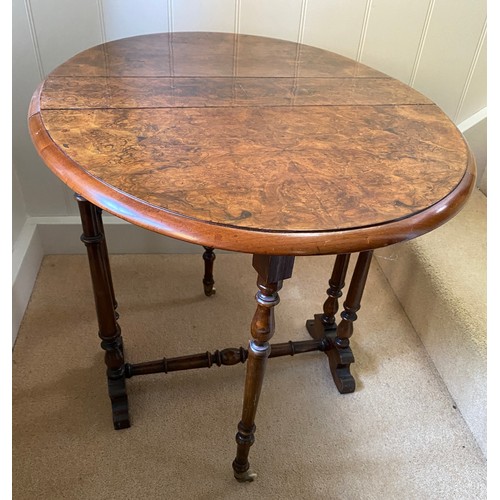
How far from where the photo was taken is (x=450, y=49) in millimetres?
1466

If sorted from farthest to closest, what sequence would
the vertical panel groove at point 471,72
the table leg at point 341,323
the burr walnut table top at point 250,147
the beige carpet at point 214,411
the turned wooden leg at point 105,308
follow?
the vertical panel groove at point 471,72
the table leg at point 341,323
the beige carpet at point 214,411
the turned wooden leg at point 105,308
the burr walnut table top at point 250,147

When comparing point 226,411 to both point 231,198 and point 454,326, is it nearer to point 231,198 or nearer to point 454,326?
point 454,326

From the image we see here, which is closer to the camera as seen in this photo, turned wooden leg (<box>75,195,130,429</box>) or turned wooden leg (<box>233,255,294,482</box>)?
turned wooden leg (<box>233,255,294,482</box>)

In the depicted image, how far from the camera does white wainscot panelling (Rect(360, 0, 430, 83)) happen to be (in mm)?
1372

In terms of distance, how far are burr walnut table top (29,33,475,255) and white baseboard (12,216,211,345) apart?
26.4 inches

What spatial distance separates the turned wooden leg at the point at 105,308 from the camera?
1027 millimetres

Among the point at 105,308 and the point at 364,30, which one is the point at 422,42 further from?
the point at 105,308

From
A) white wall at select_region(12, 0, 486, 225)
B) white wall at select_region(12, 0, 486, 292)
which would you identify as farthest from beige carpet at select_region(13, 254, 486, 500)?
white wall at select_region(12, 0, 486, 225)

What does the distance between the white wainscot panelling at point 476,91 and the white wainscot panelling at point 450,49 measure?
0.07 ft

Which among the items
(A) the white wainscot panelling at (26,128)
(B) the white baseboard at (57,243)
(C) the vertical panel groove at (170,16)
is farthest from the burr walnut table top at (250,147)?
(B) the white baseboard at (57,243)

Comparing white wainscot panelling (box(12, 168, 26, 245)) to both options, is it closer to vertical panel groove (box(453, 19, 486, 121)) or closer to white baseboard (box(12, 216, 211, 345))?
white baseboard (box(12, 216, 211, 345))

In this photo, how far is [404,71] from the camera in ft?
4.88

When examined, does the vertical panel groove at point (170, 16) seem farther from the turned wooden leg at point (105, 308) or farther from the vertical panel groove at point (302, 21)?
the turned wooden leg at point (105, 308)

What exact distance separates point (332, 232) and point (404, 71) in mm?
1034
